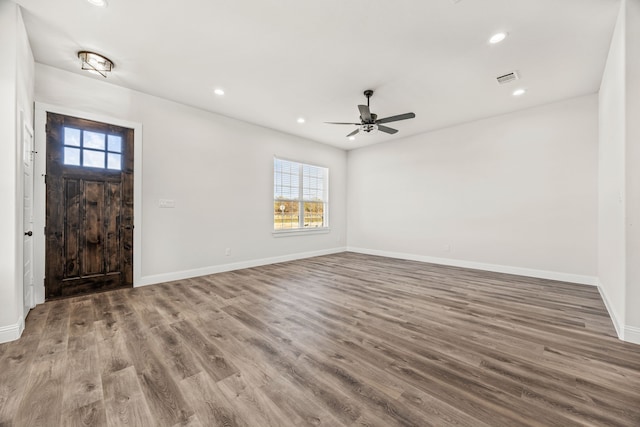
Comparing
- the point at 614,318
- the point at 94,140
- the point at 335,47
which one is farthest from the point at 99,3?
the point at 614,318

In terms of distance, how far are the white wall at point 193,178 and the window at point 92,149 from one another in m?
0.31

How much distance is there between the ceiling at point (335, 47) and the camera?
234cm

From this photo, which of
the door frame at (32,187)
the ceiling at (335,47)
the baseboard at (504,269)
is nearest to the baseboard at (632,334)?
the baseboard at (504,269)

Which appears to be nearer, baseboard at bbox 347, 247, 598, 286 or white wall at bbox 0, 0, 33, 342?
white wall at bbox 0, 0, 33, 342

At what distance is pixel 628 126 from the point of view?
2.26 meters

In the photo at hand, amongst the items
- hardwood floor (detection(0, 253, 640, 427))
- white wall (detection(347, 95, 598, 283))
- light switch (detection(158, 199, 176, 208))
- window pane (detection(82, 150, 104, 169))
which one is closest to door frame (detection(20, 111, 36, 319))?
hardwood floor (detection(0, 253, 640, 427))

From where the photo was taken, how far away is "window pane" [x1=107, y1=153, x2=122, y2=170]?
12.0 ft

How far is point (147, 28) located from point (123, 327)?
2976mm

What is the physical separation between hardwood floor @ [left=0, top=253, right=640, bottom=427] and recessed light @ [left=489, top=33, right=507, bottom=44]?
2.93 m

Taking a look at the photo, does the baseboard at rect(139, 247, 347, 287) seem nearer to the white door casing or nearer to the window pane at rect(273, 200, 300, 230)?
the window pane at rect(273, 200, 300, 230)

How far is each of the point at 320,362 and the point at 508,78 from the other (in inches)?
164

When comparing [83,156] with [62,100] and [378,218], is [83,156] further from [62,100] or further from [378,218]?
[378,218]

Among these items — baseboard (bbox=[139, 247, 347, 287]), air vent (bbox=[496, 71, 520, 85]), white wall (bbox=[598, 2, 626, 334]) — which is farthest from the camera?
baseboard (bbox=[139, 247, 347, 287])

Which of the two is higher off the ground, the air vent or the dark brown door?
the air vent
